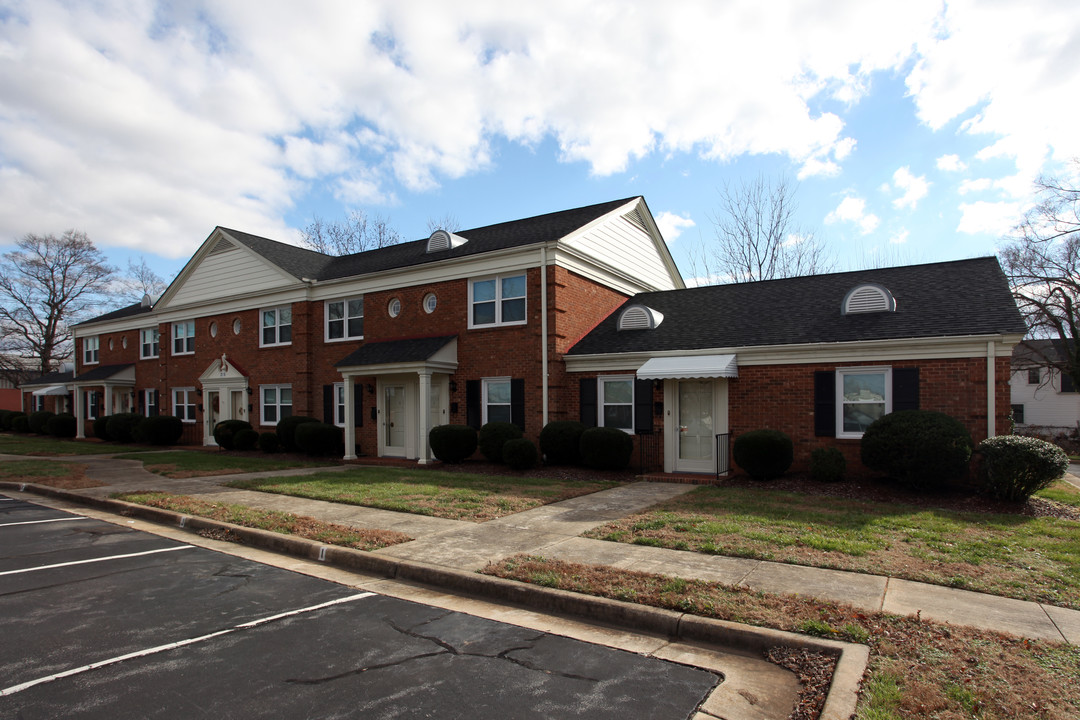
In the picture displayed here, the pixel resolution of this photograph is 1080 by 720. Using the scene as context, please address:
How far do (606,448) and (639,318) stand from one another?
4.19m

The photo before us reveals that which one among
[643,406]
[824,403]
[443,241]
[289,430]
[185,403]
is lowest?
[289,430]

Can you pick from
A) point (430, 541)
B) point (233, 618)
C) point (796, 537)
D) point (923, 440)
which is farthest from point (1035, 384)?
point (233, 618)

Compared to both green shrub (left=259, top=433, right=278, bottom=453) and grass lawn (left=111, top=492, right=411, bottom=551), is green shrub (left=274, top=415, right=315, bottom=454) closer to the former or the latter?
green shrub (left=259, top=433, right=278, bottom=453)

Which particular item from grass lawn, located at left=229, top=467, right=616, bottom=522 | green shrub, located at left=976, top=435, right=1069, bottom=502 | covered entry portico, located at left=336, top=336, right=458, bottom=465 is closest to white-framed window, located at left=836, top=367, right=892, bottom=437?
green shrub, located at left=976, top=435, right=1069, bottom=502

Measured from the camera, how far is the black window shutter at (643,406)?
15289 mm

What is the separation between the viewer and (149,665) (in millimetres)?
4340

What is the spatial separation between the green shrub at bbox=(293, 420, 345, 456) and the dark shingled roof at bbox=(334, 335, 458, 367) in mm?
2279

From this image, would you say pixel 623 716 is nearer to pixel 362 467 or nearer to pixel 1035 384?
pixel 362 467

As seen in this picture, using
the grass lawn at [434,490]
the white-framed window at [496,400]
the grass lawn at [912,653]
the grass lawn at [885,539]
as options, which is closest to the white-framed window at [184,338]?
the grass lawn at [434,490]

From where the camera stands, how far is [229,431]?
72.2 feet

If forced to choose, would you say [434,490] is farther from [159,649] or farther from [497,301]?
[159,649]

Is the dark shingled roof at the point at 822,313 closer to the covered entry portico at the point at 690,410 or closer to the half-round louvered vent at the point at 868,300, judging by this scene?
the half-round louvered vent at the point at 868,300

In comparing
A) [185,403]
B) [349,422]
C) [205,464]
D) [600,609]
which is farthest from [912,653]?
[185,403]

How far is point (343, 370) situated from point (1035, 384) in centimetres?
4311
